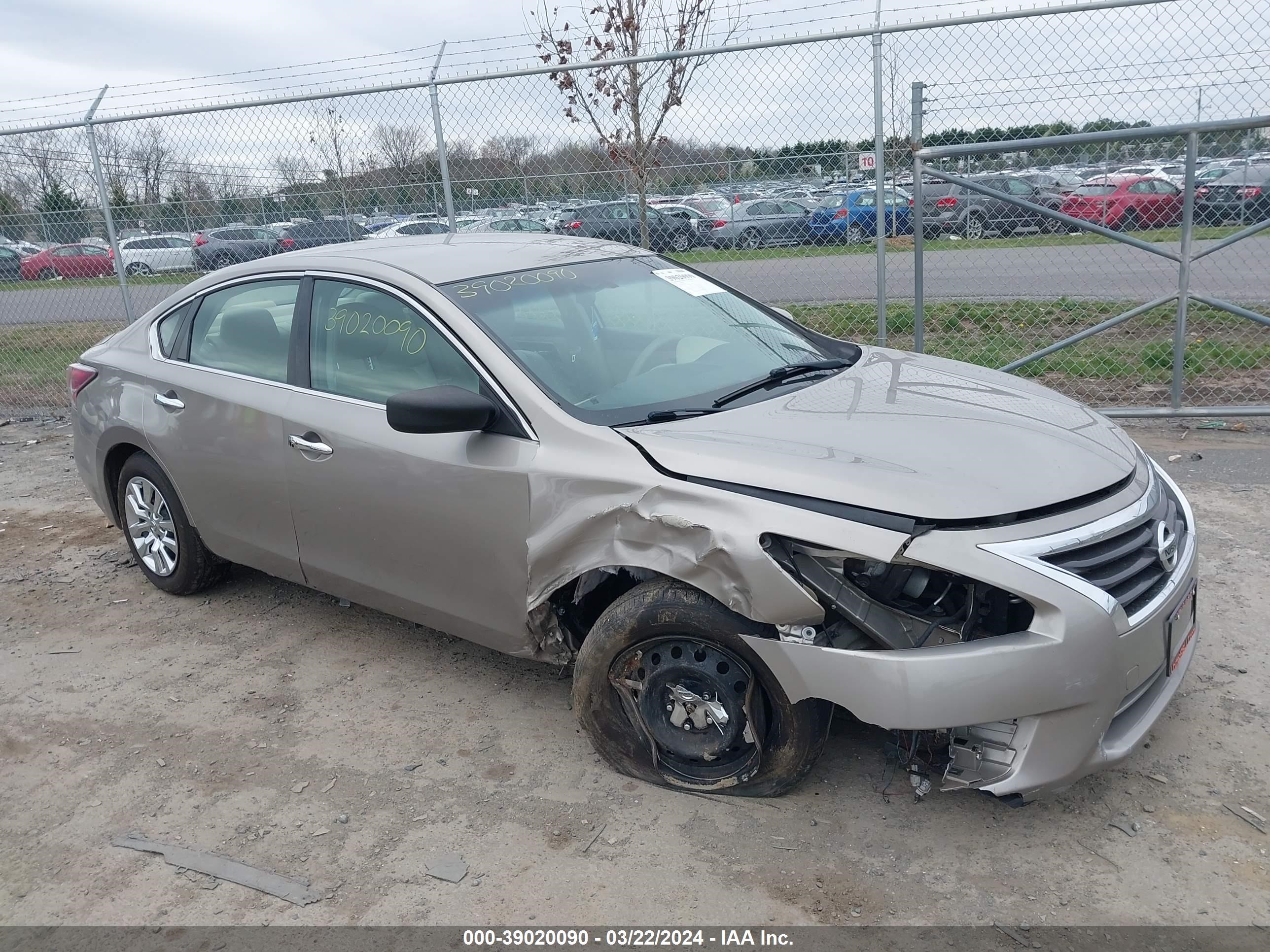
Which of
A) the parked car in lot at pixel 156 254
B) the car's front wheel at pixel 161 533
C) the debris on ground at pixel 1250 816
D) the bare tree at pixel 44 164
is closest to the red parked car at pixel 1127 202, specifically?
the debris on ground at pixel 1250 816

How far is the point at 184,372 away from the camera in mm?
4648

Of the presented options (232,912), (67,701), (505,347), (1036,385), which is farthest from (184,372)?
(1036,385)

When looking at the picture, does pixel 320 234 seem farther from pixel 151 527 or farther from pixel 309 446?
pixel 309 446

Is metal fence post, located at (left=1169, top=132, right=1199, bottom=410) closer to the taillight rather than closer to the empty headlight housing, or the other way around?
the empty headlight housing

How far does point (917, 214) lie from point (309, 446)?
4258 millimetres

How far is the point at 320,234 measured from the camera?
27.4ft

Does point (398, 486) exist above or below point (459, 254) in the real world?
below

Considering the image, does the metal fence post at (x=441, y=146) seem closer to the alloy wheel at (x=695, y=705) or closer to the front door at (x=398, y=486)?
the front door at (x=398, y=486)

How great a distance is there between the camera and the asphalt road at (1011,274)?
7.07 meters

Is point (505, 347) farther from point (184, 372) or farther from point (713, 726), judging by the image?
point (184, 372)

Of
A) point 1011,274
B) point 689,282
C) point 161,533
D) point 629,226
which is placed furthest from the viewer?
point 1011,274

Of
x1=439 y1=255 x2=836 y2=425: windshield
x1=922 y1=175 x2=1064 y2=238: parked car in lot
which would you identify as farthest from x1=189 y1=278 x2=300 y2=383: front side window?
x1=922 y1=175 x2=1064 y2=238: parked car in lot

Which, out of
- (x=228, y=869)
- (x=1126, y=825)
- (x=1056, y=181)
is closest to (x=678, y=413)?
(x=1126, y=825)

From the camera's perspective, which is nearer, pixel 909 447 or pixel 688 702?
pixel 909 447
